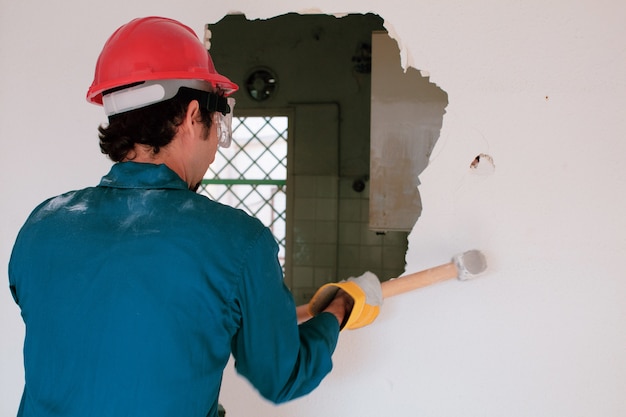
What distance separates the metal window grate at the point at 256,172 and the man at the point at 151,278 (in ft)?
9.67

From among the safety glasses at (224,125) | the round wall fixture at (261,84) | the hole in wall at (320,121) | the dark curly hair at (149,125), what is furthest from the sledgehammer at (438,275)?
the round wall fixture at (261,84)

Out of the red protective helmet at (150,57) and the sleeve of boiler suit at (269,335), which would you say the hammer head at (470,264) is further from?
the red protective helmet at (150,57)

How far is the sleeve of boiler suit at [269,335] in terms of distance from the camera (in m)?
0.88

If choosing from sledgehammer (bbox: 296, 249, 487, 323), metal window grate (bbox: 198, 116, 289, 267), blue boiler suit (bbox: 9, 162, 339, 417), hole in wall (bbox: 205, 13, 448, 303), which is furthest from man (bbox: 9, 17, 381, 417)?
metal window grate (bbox: 198, 116, 289, 267)

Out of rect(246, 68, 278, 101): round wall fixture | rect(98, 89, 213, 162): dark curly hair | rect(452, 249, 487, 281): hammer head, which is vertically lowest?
rect(452, 249, 487, 281): hammer head

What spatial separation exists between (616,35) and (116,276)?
4.12 feet

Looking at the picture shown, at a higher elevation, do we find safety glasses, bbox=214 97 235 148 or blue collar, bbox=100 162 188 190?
safety glasses, bbox=214 97 235 148

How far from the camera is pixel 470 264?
1.29m

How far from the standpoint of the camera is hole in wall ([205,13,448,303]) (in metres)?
3.57

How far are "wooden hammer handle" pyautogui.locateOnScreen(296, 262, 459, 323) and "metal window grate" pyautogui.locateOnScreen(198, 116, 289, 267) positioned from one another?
8.93 ft

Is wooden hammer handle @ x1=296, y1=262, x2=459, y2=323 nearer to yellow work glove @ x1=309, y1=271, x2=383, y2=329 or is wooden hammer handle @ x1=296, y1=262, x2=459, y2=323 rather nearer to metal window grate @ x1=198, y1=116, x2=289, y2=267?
yellow work glove @ x1=309, y1=271, x2=383, y2=329

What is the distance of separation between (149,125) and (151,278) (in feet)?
0.87

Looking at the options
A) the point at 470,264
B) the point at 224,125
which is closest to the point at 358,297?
the point at 470,264

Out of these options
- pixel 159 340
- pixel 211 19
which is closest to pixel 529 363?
pixel 159 340
